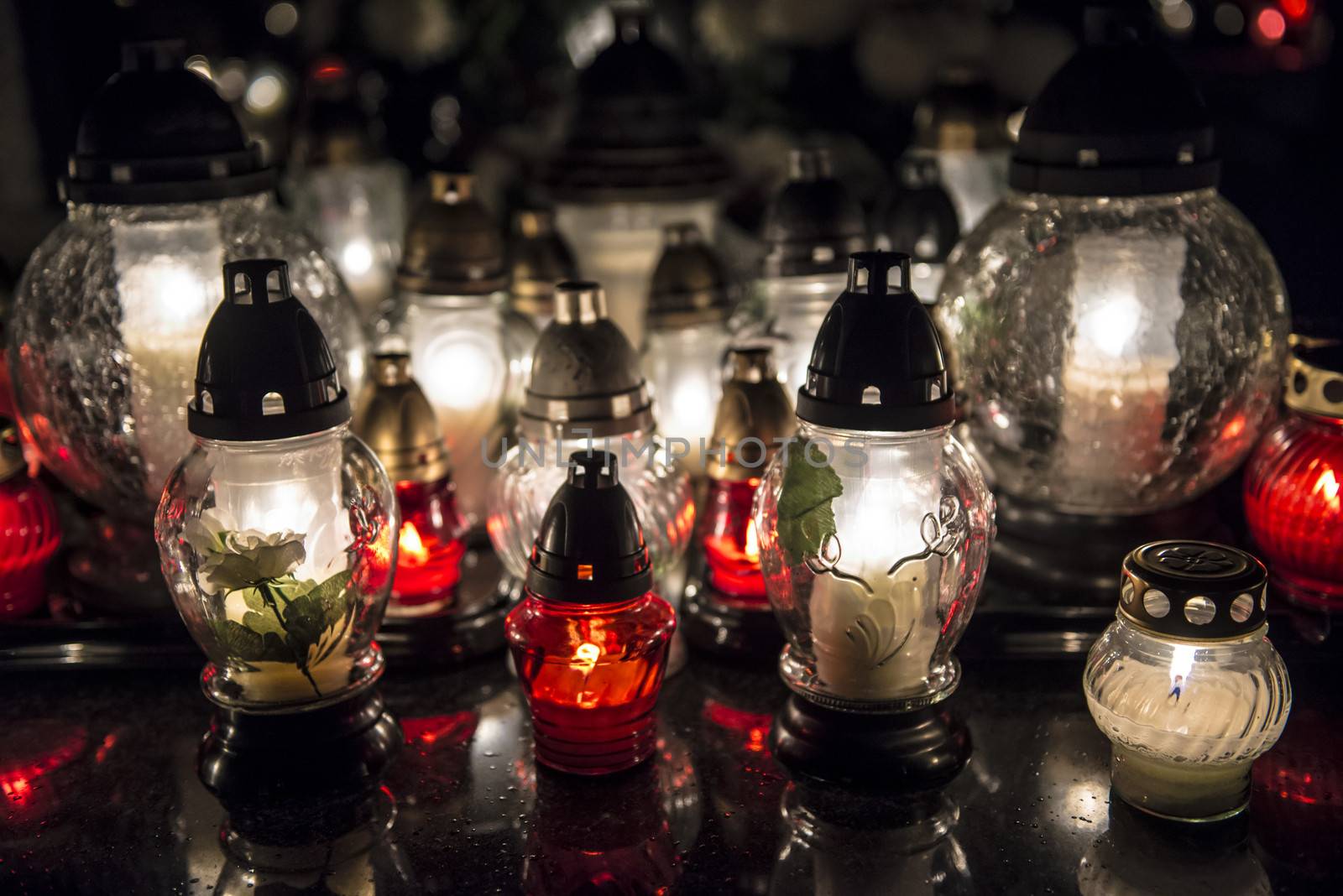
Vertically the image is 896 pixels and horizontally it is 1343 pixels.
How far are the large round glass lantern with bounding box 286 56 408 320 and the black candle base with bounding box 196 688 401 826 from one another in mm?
797

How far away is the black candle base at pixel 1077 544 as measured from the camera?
3.36 ft

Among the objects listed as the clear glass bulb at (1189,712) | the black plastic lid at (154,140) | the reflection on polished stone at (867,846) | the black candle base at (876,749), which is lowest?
the reflection on polished stone at (867,846)

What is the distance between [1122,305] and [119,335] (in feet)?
2.38

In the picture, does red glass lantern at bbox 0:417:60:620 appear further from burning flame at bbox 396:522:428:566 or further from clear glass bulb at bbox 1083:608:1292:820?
clear glass bulb at bbox 1083:608:1292:820

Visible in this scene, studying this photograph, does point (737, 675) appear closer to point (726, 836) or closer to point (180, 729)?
point (726, 836)

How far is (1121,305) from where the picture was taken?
97 cm

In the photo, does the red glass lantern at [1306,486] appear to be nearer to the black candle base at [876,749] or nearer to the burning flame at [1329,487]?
the burning flame at [1329,487]

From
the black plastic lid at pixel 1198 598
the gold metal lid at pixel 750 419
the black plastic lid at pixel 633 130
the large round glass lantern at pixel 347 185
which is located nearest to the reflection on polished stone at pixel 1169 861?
the black plastic lid at pixel 1198 598

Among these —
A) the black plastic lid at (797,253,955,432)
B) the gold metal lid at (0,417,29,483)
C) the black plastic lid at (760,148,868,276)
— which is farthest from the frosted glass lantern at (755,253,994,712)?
the gold metal lid at (0,417,29,483)

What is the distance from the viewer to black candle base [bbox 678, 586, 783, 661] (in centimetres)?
100

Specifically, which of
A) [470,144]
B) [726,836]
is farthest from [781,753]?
[470,144]

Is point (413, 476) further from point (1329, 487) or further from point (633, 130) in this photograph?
point (1329, 487)

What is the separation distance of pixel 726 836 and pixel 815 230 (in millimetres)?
522

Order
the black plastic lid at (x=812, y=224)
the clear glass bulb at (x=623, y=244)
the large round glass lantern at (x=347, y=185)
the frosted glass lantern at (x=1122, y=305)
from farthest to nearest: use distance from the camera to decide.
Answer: the large round glass lantern at (x=347, y=185), the clear glass bulb at (x=623, y=244), the black plastic lid at (x=812, y=224), the frosted glass lantern at (x=1122, y=305)
